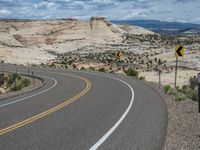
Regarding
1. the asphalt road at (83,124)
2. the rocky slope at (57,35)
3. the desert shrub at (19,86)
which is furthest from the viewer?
the rocky slope at (57,35)

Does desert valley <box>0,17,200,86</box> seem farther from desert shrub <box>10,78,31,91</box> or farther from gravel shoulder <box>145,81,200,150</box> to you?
gravel shoulder <box>145,81,200,150</box>

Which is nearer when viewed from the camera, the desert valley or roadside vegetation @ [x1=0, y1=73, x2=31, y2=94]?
roadside vegetation @ [x1=0, y1=73, x2=31, y2=94]

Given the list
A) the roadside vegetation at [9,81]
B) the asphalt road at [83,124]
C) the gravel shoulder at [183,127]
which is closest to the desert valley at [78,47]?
the roadside vegetation at [9,81]

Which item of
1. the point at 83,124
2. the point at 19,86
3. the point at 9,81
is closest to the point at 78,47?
the point at 9,81

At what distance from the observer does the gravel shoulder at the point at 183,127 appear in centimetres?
1020

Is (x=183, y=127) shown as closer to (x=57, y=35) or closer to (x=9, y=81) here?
(x=9, y=81)

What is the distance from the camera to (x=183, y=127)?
1262 centimetres

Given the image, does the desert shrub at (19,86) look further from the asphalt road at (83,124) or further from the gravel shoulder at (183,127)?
the gravel shoulder at (183,127)

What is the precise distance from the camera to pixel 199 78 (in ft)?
43.8

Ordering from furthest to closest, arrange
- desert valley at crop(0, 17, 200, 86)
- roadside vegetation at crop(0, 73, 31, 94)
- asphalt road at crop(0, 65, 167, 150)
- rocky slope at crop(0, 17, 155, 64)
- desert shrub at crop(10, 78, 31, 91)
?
1. rocky slope at crop(0, 17, 155, 64)
2. desert valley at crop(0, 17, 200, 86)
3. roadside vegetation at crop(0, 73, 31, 94)
4. desert shrub at crop(10, 78, 31, 91)
5. asphalt road at crop(0, 65, 167, 150)

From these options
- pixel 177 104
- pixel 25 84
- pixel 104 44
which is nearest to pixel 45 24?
pixel 104 44

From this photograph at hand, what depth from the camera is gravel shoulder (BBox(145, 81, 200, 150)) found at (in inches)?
402

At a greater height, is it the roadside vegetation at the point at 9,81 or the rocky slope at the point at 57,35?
the rocky slope at the point at 57,35

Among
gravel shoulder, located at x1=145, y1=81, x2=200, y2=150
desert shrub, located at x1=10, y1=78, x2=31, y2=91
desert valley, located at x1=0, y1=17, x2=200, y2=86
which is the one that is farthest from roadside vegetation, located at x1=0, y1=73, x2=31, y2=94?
desert valley, located at x1=0, y1=17, x2=200, y2=86
